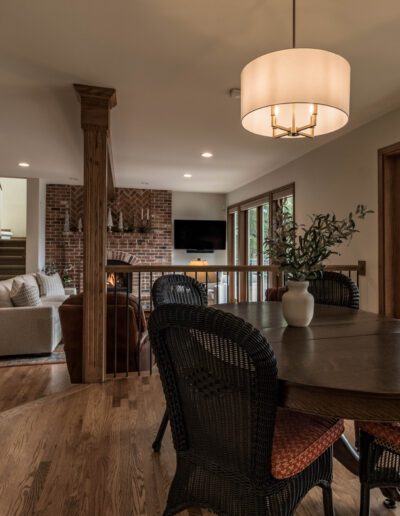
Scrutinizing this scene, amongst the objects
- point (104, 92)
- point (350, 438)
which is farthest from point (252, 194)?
point (350, 438)

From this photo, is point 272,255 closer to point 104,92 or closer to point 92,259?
A: point 92,259

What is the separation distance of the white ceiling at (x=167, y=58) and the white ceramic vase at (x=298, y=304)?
1514mm

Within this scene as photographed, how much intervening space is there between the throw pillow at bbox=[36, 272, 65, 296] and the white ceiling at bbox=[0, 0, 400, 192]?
2305 millimetres

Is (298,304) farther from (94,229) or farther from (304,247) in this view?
(94,229)

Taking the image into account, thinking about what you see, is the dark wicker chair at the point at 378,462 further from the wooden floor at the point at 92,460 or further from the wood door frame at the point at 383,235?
the wood door frame at the point at 383,235

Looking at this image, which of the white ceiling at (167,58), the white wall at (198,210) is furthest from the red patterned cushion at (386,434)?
the white wall at (198,210)

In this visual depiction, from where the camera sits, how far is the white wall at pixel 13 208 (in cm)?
883

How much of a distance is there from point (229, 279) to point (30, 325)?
4.32 m

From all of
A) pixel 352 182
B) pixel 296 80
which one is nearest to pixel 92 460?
pixel 296 80

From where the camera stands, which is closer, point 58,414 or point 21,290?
point 58,414

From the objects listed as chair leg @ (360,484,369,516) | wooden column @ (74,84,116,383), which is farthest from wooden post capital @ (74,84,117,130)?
chair leg @ (360,484,369,516)

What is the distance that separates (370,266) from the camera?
3.57m

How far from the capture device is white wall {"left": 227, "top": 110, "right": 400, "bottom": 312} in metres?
3.49

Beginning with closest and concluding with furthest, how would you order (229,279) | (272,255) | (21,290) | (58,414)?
(272,255) → (58,414) → (21,290) → (229,279)
